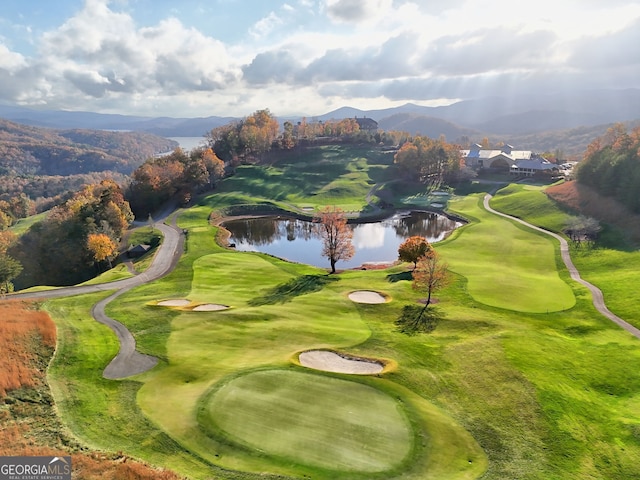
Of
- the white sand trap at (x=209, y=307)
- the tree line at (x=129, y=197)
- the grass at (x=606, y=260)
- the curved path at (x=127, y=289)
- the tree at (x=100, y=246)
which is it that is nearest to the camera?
the curved path at (x=127, y=289)

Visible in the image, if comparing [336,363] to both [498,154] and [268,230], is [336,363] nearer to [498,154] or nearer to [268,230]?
[268,230]

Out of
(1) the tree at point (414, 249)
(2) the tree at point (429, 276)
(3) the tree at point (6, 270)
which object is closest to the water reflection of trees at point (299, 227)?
(1) the tree at point (414, 249)

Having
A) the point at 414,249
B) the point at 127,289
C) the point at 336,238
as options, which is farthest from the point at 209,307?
the point at 414,249

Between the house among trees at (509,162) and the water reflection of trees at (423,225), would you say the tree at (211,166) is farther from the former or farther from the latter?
the house among trees at (509,162)

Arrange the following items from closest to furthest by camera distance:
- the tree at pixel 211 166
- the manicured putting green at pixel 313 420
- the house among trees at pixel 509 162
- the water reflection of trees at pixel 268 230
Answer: the manicured putting green at pixel 313 420, the water reflection of trees at pixel 268 230, the tree at pixel 211 166, the house among trees at pixel 509 162

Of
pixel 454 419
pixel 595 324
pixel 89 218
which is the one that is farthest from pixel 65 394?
pixel 89 218

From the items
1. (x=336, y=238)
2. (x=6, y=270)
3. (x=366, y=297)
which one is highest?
(x=336, y=238)
